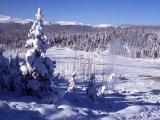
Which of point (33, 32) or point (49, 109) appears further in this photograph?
point (33, 32)

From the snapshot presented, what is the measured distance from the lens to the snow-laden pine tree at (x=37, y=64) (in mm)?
29156

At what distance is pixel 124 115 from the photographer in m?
24.2

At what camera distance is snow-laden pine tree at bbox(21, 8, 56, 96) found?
29156 millimetres

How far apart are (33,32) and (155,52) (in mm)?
154293

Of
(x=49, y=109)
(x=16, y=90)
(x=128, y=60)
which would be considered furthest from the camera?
(x=128, y=60)

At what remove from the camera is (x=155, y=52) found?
17762 centimetres

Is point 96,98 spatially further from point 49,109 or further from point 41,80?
point 49,109

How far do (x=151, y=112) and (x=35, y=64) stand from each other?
10074 millimetres

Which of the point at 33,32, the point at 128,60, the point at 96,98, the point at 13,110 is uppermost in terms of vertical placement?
the point at 33,32

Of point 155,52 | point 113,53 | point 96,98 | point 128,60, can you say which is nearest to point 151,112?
point 96,98

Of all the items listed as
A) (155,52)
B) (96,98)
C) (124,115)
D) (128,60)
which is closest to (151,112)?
(124,115)

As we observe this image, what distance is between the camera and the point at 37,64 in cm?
2936

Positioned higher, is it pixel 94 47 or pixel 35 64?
pixel 35 64

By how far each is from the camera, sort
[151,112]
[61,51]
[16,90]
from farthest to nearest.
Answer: [61,51] < [16,90] < [151,112]
